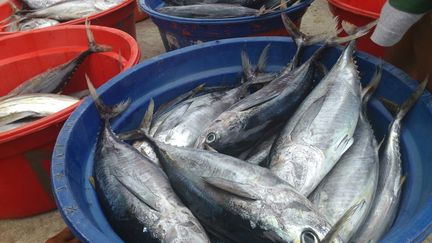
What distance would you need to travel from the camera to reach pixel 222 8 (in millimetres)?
3141

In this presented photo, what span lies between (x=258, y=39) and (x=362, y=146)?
1008mm

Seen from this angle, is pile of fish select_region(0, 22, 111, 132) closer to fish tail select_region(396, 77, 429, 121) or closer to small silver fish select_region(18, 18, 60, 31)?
small silver fish select_region(18, 18, 60, 31)

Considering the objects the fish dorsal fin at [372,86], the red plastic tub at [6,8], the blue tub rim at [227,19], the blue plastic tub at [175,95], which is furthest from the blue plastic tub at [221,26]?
the red plastic tub at [6,8]

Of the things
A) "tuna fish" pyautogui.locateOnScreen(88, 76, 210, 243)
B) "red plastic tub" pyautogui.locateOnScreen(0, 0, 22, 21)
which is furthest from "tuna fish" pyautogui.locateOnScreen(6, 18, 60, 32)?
"tuna fish" pyautogui.locateOnScreen(88, 76, 210, 243)

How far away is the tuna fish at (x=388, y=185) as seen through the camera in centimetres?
151

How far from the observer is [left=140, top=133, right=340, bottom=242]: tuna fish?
1236mm

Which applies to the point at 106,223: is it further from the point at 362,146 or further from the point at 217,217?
the point at 362,146

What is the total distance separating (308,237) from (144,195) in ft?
2.33

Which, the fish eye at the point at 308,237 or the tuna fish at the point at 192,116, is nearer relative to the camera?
the fish eye at the point at 308,237

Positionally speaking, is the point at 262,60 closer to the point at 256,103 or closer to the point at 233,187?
the point at 256,103

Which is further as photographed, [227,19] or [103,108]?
[227,19]

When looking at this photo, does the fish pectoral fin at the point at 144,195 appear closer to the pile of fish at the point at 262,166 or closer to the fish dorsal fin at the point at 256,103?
the pile of fish at the point at 262,166

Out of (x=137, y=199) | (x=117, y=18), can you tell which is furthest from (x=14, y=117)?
(x=117, y=18)

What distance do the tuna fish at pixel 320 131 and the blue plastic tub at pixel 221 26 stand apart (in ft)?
2.87
